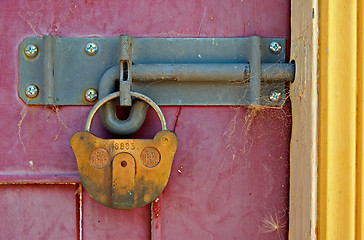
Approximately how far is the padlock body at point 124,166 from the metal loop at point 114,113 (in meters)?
0.04

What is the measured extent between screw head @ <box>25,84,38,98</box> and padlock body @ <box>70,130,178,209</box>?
0.16m

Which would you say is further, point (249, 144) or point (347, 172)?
point (249, 144)

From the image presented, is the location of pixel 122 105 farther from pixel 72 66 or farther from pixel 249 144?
Result: pixel 249 144

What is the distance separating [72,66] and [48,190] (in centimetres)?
28

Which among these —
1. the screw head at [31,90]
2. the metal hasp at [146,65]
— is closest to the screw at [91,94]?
the metal hasp at [146,65]

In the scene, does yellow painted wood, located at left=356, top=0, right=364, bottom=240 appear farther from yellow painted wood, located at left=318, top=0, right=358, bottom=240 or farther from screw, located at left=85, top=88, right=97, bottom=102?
screw, located at left=85, top=88, right=97, bottom=102

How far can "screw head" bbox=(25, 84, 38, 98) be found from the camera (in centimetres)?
80

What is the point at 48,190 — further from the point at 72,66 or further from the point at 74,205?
the point at 72,66

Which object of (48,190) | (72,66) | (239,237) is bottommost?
(239,237)

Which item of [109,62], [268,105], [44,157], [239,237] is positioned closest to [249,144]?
[268,105]

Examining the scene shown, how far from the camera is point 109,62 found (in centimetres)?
79

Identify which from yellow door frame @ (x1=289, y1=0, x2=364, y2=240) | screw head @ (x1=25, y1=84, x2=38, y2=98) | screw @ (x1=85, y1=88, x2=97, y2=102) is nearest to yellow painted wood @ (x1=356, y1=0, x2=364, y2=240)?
yellow door frame @ (x1=289, y1=0, x2=364, y2=240)

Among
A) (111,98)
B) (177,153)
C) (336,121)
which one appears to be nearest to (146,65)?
(111,98)

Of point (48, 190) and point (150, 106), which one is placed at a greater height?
point (150, 106)
